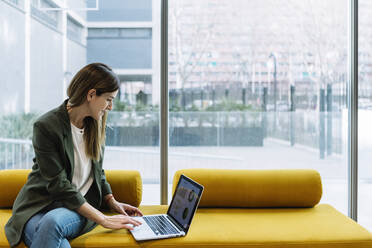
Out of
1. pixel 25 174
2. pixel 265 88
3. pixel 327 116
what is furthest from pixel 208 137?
pixel 25 174

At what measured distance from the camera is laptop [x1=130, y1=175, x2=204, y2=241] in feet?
5.86

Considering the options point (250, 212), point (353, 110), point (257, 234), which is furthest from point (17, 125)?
point (353, 110)

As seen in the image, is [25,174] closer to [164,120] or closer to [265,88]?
[164,120]

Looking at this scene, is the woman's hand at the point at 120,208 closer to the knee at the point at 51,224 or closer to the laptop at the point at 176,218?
the laptop at the point at 176,218

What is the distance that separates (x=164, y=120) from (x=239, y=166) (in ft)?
2.32

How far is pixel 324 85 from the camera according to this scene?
9.29ft

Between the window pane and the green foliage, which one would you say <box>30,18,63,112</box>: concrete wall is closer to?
the green foliage

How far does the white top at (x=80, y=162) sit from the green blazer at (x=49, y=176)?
0.06 metres

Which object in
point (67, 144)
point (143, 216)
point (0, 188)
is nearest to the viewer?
point (67, 144)

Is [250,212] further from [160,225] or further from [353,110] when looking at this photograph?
[353,110]

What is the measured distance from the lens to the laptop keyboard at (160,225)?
1822 mm

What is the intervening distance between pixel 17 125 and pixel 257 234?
2046 mm

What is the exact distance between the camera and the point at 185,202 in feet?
6.37

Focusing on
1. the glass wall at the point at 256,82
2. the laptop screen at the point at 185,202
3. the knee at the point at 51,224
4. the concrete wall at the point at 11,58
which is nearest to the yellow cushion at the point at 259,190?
the laptop screen at the point at 185,202
